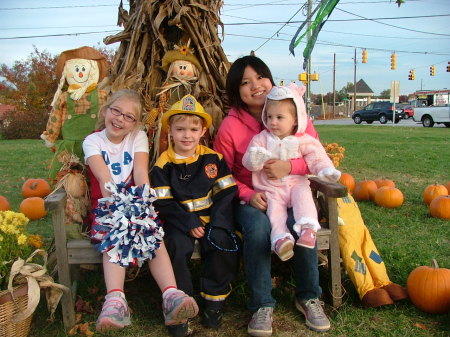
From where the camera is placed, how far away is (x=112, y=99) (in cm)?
339

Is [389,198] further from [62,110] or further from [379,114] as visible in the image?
[379,114]

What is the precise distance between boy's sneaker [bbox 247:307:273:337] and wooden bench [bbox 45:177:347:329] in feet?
1.75

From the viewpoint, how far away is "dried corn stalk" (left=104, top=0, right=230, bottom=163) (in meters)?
4.11

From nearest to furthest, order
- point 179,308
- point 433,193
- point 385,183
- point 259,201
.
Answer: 1. point 179,308
2. point 259,201
3. point 433,193
4. point 385,183

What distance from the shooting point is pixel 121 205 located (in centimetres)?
281

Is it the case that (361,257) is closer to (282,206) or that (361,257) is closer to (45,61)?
(282,206)

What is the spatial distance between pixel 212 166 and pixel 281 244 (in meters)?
0.81

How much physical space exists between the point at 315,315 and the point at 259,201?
2.67 feet

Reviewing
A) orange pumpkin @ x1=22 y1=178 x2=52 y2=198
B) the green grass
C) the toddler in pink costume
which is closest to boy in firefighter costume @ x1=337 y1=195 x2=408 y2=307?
the green grass

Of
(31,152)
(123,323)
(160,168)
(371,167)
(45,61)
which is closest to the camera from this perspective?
(123,323)

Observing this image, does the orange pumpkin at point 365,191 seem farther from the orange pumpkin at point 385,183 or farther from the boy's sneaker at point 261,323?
the boy's sneaker at point 261,323

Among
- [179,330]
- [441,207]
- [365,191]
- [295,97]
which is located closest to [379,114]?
[365,191]

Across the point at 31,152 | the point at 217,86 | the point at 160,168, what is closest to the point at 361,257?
the point at 160,168

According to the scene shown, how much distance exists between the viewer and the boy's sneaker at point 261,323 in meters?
2.80
